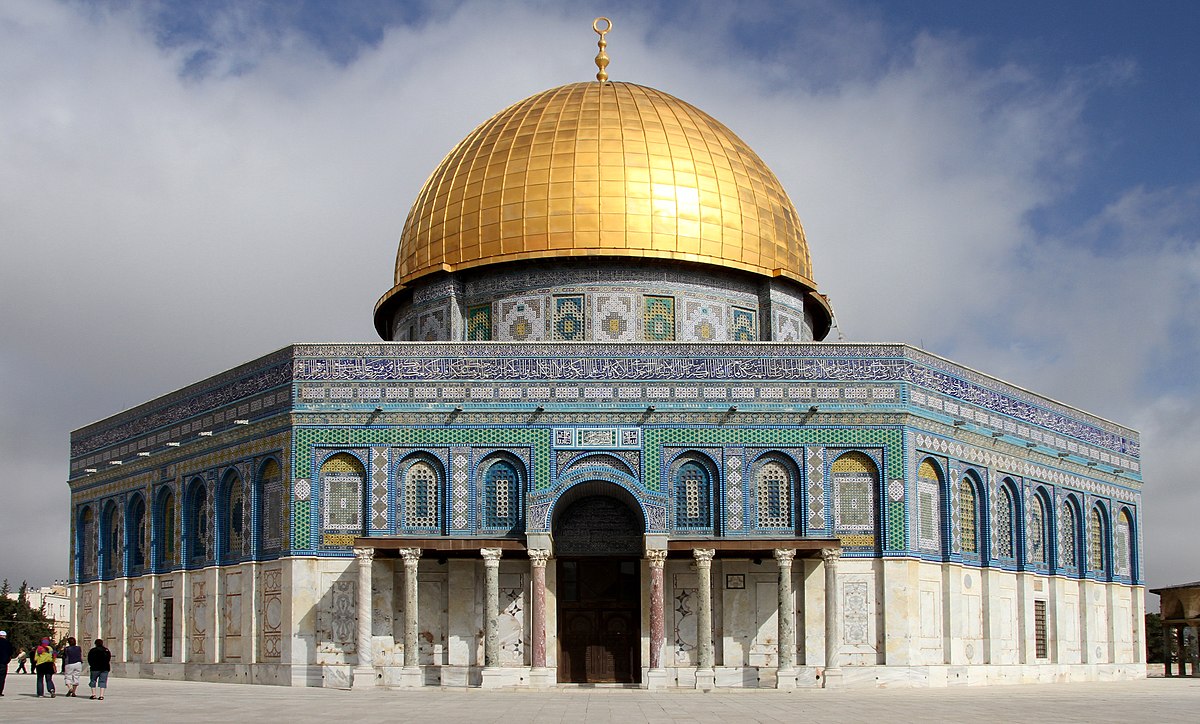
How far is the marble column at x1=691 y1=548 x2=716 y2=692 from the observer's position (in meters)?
27.2

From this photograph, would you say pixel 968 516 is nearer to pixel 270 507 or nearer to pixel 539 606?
pixel 539 606

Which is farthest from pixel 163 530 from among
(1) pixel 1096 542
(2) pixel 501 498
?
(1) pixel 1096 542

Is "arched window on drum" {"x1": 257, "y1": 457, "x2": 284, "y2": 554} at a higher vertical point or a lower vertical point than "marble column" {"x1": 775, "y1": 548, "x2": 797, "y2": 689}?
higher

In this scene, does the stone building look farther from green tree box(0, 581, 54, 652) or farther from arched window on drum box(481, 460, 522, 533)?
green tree box(0, 581, 54, 652)

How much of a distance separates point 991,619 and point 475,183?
1478 centimetres

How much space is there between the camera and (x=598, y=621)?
29.0 m

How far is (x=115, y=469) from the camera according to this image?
35531 millimetres

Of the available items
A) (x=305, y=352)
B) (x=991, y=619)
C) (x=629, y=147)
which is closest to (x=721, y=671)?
(x=991, y=619)

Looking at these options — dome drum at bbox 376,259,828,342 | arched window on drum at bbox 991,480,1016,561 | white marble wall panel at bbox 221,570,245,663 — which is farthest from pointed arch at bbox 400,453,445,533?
arched window on drum at bbox 991,480,1016,561

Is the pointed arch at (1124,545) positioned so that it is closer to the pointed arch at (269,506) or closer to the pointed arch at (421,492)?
the pointed arch at (421,492)

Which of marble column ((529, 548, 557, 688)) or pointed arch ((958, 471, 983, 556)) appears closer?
marble column ((529, 548, 557, 688))

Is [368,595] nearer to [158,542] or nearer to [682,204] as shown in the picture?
[158,542]

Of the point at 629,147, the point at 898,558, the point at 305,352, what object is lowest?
the point at 898,558

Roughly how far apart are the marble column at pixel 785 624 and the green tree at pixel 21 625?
46012 millimetres
